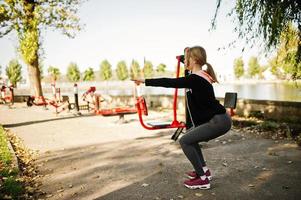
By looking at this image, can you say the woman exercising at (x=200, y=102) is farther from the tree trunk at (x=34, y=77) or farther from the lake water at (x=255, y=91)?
the tree trunk at (x=34, y=77)

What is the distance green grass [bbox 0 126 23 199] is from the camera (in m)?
4.65

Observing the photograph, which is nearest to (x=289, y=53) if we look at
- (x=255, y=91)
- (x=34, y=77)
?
(x=34, y=77)

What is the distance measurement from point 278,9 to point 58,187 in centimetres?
517

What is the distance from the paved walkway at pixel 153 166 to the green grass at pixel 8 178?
1.51ft

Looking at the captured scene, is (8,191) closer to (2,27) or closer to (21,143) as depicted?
(21,143)

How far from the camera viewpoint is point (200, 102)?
4.08m

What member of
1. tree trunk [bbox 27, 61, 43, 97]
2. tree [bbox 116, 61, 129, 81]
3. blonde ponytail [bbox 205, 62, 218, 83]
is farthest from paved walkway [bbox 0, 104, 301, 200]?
tree [bbox 116, 61, 129, 81]

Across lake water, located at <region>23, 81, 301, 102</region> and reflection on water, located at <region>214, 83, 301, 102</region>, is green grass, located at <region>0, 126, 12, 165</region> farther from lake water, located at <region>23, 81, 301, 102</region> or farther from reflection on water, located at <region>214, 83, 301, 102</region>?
reflection on water, located at <region>214, 83, 301, 102</region>

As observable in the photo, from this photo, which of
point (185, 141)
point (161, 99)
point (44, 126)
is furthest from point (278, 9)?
point (161, 99)

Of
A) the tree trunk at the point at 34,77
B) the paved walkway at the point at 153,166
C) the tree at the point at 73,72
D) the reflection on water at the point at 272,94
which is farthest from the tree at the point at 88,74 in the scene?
the paved walkway at the point at 153,166

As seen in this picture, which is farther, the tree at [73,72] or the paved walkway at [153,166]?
the tree at [73,72]

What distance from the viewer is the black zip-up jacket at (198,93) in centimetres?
399

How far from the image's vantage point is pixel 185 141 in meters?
4.31

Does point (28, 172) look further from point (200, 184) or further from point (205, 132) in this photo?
point (205, 132)
